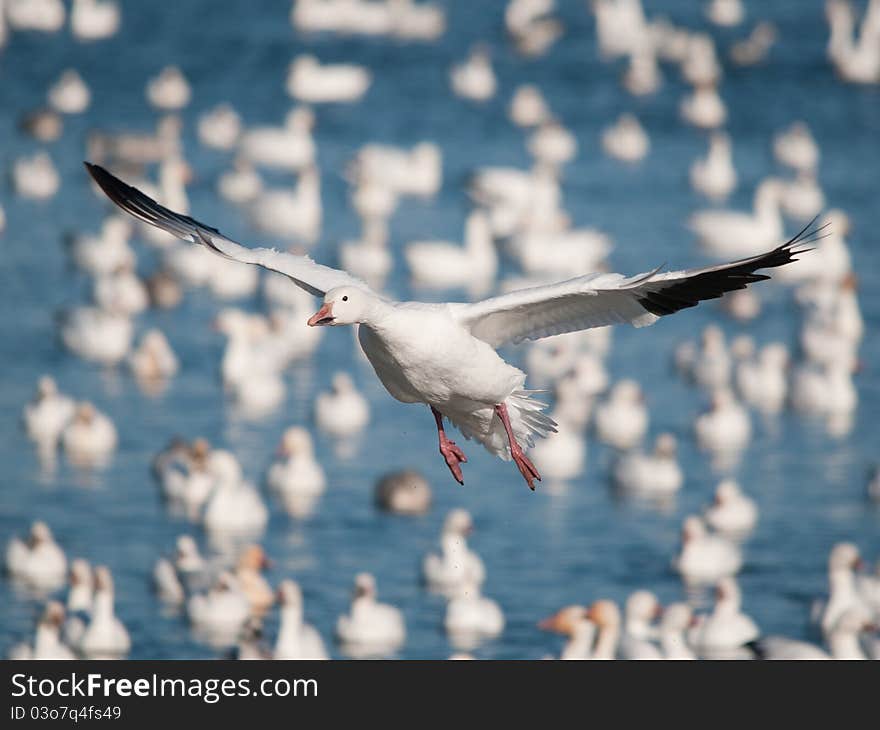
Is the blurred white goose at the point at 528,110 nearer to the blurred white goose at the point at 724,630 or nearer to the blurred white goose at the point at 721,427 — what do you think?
the blurred white goose at the point at 721,427

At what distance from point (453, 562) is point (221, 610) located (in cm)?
238

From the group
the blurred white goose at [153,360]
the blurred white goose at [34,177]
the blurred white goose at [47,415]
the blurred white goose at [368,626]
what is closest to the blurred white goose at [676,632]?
the blurred white goose at [368,626]

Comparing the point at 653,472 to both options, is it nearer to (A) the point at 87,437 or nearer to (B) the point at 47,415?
(A) the point at 87,437

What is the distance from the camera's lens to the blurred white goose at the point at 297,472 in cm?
2534

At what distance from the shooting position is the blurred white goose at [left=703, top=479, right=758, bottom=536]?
80.5ft

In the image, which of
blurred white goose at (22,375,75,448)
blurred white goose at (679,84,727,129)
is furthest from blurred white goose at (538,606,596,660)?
blurred white goose at (679,84,727,129)

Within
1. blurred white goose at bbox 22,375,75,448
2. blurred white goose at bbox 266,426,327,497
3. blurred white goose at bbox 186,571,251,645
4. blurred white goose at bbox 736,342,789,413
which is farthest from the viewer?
blurred white goose at bbox 736,342,789,413

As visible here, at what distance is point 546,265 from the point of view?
34750 millimetres

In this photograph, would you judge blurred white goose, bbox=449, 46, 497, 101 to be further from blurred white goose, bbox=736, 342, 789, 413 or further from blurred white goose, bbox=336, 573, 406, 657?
blurred white goose, bbox=336, 573, 406, 657

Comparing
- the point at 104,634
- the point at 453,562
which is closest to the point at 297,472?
the point at 453,562

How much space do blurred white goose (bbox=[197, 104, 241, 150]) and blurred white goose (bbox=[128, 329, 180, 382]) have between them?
12575 mm

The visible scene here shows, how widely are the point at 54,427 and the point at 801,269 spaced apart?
13.4m

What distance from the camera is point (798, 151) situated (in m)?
40.5
